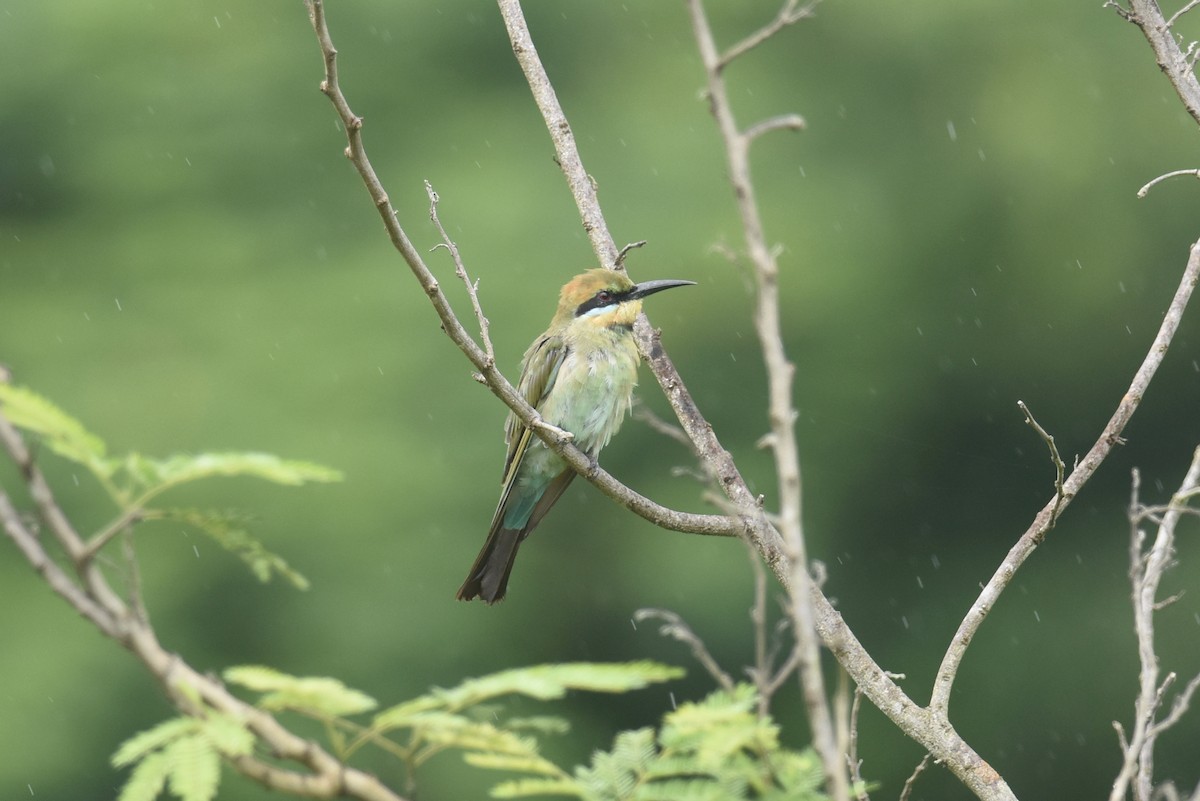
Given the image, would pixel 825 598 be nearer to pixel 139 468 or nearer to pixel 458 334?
pixel 458 334

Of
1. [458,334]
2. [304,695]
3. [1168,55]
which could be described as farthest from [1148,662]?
[304,695]

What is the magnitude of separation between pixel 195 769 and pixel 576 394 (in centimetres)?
318

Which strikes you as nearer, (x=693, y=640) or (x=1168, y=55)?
(x=693, y=640)

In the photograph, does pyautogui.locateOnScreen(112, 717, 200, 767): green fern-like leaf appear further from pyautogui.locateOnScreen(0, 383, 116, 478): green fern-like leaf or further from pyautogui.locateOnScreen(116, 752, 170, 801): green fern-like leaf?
pyautogui.locateOnScreen(0, 383, 116, 478): green fern-like leaf

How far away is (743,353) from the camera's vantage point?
8172 millimetres

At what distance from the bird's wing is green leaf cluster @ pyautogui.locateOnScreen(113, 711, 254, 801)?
119 inches

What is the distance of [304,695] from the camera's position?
126 cm

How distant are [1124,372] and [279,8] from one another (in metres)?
5.64

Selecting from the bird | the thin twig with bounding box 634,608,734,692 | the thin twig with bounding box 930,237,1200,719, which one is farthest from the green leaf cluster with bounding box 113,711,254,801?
the bird

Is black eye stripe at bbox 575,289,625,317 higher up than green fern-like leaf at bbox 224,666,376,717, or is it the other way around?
black eye stripe at bbox 575,289,625,317

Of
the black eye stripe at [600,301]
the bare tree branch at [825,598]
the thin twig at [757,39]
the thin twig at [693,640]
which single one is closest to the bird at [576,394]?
the black eye stripe at [600,301]

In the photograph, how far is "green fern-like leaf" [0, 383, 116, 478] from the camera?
1.30 meters

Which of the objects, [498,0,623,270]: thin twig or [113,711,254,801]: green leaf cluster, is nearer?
[113,711,254,801]: green leaf cluster

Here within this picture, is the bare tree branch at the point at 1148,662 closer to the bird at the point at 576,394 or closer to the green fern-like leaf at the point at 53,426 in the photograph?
the green fern-like leaf at the point at 53,426
